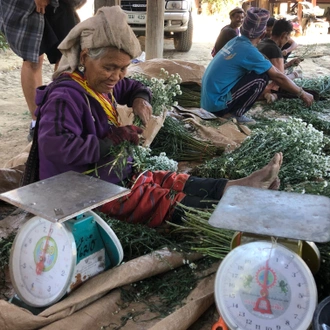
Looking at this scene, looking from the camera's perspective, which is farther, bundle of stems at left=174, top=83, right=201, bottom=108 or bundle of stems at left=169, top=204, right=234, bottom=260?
bundle of stems at left=174, top=83, right=201, bottom=108

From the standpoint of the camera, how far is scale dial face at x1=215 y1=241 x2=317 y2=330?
53.1 inches

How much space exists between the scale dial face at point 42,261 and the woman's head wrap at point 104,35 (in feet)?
2.74

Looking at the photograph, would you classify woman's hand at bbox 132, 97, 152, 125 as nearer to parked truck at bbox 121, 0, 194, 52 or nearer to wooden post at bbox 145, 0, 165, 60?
wooden post at bbox 145, 0, 165, 60

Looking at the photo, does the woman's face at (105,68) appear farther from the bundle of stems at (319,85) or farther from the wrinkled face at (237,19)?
the wrinkled face at (237,19)

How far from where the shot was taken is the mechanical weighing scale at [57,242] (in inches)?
65.1

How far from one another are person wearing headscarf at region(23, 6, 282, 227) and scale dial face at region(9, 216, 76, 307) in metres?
0.42

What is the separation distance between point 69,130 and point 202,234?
0.72 m

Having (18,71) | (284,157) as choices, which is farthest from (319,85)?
(18,71)

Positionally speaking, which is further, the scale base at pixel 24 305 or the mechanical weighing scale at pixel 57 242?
the scale base at pixel 24 305

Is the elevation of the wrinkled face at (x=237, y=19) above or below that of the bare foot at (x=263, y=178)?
above

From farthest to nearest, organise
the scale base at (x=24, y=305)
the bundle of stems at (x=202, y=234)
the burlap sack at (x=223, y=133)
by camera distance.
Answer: the burlap sack at (x=223, y=133), the bundle of stems at (x=202, y=234), the scale base at (x=24, y=305)

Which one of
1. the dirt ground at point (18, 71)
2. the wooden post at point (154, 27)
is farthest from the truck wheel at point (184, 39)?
the wooden post at point (154, 27)

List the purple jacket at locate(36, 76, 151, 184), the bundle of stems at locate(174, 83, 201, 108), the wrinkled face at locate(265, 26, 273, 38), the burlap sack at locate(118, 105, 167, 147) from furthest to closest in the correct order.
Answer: the wrinkled face at locate(265, 26, 273, 38) < the bundle of stems at locate(174, 83, 201, 108) < the burlap sack at locate(118, 105, 167, 147) < the purple jacket at locate(36, 76, 151, 184)

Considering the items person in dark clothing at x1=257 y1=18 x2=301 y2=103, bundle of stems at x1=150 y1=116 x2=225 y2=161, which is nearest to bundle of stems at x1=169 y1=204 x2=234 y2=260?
bundle of stems at x1=150 y1=116 x2=225 y2=161
